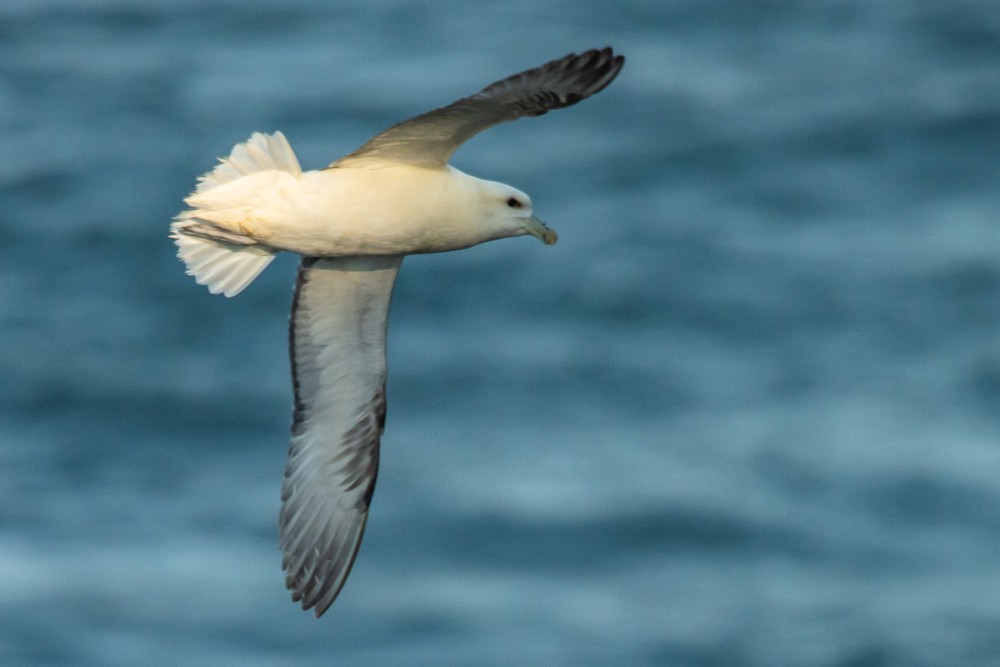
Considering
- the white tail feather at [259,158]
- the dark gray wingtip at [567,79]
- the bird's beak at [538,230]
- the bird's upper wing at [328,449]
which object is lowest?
the bird's upper wing at [328,449]

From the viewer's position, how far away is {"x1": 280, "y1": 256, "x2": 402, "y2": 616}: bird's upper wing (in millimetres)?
10391

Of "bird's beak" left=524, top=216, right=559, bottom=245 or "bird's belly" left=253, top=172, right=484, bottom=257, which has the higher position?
"bird's beak" left=524, top=216, right=559, bottom=245

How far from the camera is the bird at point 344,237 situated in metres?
8.57

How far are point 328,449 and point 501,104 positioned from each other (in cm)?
313

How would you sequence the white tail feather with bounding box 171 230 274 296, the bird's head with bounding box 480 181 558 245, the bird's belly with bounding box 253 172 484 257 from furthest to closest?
the white tail feather with bounding box 171 230 274 296
the bird's head with bounding box 480 181 558 245
the bird's belly with bounding box 253 172 484 257

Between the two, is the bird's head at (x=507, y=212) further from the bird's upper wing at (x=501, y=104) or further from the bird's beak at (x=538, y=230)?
the bird's upper wing at (x=501, y=104)

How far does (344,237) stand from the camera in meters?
8.88

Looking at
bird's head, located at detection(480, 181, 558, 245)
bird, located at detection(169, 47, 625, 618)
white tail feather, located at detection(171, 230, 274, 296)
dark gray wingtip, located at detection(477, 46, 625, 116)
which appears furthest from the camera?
white tail feather, located at detection(171, 230, 274, 296)

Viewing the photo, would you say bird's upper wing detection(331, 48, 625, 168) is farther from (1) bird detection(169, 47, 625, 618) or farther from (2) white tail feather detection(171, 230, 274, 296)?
(2) white tail feather detection(171, 230, 274, 296)

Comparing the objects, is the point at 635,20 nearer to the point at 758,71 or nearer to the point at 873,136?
the point at 758,71

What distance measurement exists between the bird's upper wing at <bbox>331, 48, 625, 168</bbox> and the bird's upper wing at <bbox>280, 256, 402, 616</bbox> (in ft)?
5.68

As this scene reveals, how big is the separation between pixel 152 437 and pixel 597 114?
8.15 metres

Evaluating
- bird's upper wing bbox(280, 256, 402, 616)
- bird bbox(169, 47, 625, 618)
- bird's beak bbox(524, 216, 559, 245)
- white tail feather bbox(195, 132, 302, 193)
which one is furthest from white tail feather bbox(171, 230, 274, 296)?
bird's beak bbox(524, 216, 559, 245)

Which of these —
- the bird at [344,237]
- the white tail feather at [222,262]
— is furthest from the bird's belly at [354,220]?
the white tail feather at [222,262]
